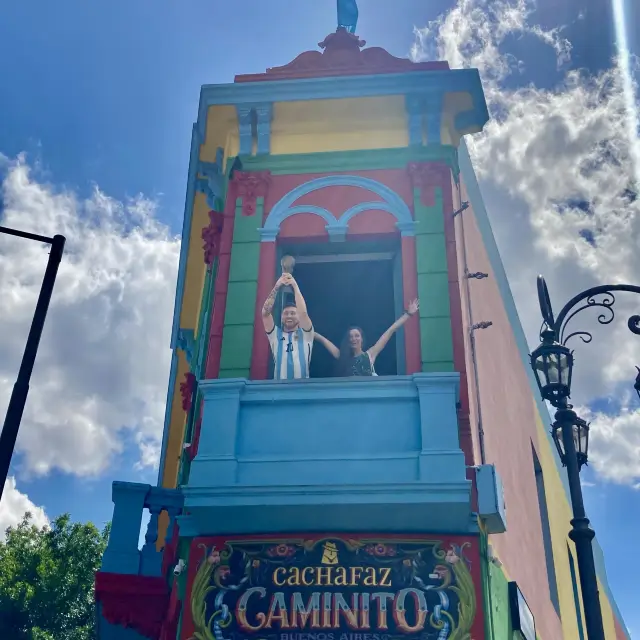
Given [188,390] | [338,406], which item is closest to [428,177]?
[338,406]

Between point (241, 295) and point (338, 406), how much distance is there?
2184 mm

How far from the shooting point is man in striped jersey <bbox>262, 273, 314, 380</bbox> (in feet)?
29.9

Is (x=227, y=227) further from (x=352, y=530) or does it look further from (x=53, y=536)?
(x=53, y=536)

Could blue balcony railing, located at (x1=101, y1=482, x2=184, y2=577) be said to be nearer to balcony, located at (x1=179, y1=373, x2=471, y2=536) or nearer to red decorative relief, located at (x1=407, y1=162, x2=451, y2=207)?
balcony, located at (x1=179, y1=373, x2=471, y2=536)

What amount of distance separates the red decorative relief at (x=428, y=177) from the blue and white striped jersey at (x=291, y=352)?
2488mm

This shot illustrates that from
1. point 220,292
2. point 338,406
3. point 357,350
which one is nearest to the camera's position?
point 338,406

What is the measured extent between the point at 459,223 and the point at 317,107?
257cm

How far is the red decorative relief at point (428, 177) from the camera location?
1023 cm

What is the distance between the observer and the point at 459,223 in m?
10.7

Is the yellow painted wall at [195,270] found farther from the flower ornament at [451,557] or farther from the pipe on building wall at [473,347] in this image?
the flower ornament at [451,557]

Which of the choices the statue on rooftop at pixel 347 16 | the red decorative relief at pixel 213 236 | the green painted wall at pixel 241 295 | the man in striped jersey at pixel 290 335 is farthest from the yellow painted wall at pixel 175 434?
the statue on rooftop at pixel 347 16

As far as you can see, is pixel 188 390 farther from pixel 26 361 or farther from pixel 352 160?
pixel 352 160

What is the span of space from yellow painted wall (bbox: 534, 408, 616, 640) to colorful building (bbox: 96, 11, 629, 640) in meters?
2.57

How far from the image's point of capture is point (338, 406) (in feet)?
27.8
